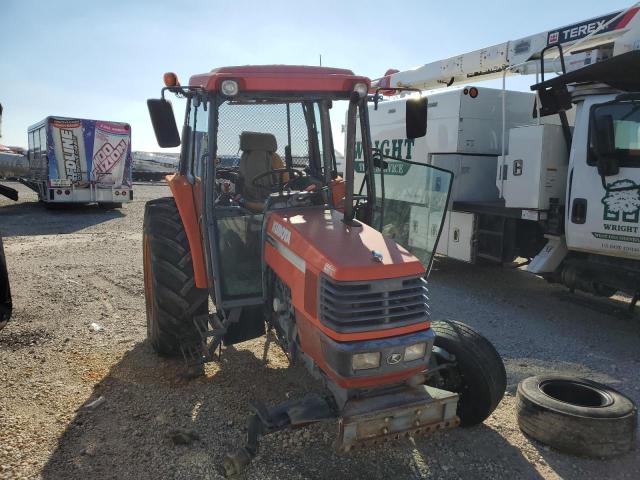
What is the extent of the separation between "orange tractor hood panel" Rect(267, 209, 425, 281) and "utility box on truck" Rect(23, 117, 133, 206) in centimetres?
1336

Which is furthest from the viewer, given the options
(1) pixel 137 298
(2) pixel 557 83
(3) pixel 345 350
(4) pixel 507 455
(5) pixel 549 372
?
(1) pixel 137 298

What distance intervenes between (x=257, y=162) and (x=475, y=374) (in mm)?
2279

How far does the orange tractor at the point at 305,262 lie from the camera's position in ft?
8.54

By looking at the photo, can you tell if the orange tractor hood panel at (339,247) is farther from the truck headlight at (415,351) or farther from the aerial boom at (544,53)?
the aerial boom at (544,53)

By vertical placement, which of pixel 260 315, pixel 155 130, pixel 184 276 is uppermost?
pixel 155 130

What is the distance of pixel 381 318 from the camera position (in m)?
2.61

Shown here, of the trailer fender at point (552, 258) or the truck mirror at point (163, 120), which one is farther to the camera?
the trailer fender at point (552, 258)

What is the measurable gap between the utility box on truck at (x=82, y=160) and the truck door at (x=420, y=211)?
12.3 metres

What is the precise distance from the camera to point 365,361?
2564 millimetres

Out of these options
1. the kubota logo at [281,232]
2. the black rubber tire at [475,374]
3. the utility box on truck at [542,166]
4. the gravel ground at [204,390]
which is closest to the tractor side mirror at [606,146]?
the utility box on truck at [542,166]

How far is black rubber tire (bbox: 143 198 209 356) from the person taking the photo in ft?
12.9

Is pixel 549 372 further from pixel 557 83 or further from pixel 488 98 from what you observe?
pixel 488 98

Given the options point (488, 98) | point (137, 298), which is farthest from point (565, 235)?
point (137, 298)

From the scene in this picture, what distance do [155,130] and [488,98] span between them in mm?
5300
